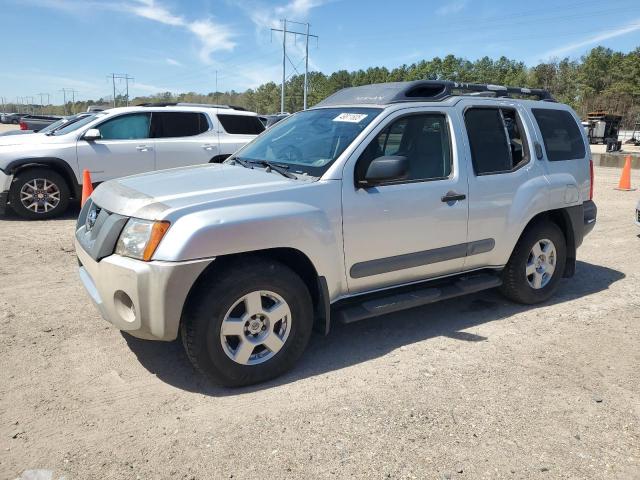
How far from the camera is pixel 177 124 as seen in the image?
29.5 feet

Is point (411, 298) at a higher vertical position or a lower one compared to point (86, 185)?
lower

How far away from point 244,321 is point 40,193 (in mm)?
6375

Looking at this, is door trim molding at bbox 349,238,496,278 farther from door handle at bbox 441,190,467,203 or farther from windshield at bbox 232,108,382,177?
windshield at bbox 232,108,382,177

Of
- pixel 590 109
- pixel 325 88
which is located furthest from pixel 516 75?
pixel 325 88

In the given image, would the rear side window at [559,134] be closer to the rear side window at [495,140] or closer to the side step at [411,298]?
the rear side window at [495,140]

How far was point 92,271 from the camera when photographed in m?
3.27

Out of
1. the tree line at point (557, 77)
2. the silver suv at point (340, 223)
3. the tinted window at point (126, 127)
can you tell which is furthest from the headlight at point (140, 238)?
the tree line at point (557, 77)

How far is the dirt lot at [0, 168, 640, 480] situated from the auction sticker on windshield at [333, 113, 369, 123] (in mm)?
1692

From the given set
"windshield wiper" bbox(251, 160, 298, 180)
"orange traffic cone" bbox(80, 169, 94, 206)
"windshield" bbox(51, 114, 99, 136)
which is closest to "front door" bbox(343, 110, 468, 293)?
"windshield wiper" bbox(251, 160, 298, 180)

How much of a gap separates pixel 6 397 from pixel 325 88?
113656mm

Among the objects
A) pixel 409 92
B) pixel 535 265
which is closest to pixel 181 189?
pixel 409 92

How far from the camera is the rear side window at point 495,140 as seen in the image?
4285 millimetres

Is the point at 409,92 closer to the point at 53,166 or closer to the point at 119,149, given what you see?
the point at 119,149

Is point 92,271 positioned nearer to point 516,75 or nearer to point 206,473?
point 206,473
